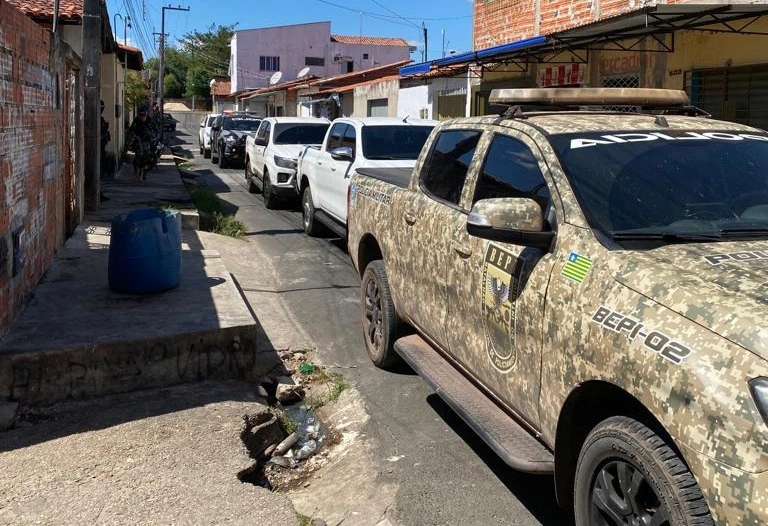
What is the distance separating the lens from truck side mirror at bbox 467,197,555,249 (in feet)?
10.9

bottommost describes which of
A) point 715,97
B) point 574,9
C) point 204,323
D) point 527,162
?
point 204,323

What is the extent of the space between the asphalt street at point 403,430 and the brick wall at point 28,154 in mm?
2120

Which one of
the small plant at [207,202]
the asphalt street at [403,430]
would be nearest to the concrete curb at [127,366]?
the asphalt street at [403,430]

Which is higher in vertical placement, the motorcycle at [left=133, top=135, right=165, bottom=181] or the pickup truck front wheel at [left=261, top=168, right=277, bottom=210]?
the motorcycle at [left=133, top=135, right=165, bottom=181]

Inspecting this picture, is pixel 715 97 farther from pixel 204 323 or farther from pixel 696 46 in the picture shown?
pixel 204 323

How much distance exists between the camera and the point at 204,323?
18.4ft

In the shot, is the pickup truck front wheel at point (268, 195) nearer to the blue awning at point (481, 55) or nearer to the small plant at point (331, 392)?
the blue awning at point (481, 55)

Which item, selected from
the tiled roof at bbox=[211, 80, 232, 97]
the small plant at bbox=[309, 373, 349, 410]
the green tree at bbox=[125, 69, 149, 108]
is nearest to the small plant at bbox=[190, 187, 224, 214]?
the small plant at bbox=[309, 373, 349, 410]

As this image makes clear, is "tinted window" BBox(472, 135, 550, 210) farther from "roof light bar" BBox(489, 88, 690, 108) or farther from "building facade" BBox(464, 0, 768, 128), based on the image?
"building facade" BBox(464, 0, 768, 128)

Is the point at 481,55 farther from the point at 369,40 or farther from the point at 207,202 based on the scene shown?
the point at 369,40

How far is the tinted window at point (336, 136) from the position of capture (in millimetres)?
11119

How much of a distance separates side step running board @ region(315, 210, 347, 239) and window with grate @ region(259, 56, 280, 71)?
184 feet

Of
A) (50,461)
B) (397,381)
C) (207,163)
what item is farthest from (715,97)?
(207,163)

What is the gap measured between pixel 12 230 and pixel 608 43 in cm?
1105
